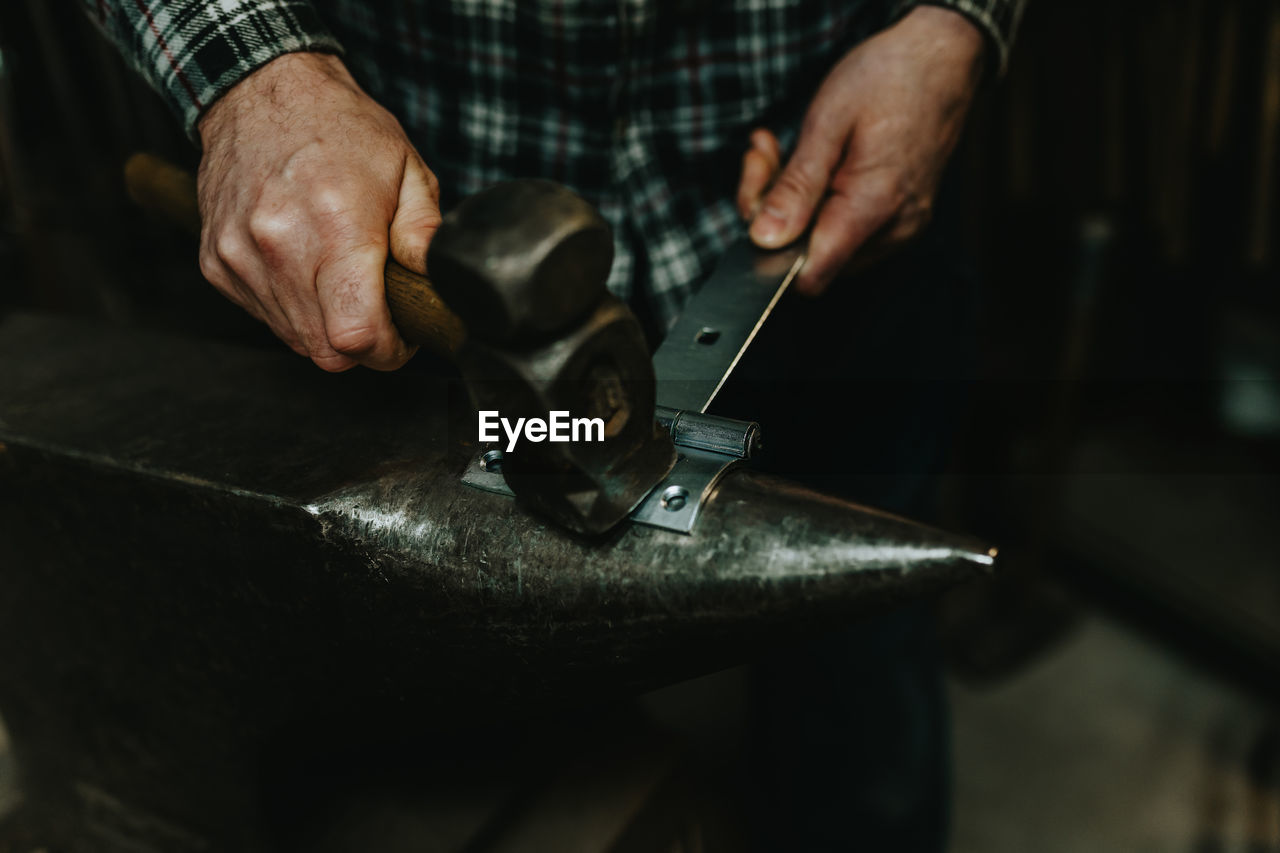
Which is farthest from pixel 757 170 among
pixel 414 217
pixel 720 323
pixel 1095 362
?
Answer: pixel 1095 362

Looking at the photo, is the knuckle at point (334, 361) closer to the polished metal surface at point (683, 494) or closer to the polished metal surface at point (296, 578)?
the polished metal surface at point (296, 578)

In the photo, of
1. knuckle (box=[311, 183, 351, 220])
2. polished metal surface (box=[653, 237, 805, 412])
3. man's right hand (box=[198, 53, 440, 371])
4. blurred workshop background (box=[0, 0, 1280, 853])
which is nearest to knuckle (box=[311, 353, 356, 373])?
man's right hand (box=[198, 53, 440, 371])

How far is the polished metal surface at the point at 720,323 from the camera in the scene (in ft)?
2.08

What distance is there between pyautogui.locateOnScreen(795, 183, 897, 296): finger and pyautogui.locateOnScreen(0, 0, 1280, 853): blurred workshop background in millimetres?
324

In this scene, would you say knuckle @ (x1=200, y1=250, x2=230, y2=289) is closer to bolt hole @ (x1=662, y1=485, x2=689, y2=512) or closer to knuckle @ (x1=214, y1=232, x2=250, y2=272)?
knuckle @ (x1=214, y1=232, x2=250, y2=272)

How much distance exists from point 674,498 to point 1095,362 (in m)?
2.11

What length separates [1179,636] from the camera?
6.20 feet

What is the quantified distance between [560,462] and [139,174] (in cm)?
58

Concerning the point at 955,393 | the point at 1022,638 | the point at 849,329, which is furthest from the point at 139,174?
the point at 1022,638

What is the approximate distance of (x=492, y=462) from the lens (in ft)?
1.83

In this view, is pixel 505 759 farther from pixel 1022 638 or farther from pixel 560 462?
pixel 1022 638

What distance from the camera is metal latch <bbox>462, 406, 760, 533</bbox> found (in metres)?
0.50

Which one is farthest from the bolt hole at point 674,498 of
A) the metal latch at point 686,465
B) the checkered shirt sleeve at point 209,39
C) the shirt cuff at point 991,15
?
the shirt cuff at point 991,15

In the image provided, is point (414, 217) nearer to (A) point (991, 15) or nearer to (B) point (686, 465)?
(B) point (686, 465)
